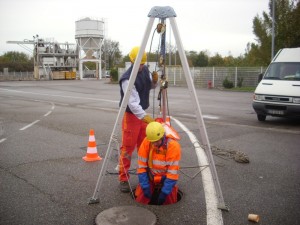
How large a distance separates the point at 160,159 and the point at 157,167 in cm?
14

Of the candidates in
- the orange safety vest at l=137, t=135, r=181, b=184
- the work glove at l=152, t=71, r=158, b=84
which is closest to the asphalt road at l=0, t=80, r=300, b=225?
the orange safety vest at l=137, t=135, r=181, b=184

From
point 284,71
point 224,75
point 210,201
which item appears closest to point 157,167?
point 210,201

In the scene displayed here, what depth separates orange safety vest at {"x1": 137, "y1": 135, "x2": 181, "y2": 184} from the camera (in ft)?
14.6

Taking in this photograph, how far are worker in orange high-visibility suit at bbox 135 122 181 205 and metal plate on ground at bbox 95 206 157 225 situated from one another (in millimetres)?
355

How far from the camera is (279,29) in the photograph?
26.1 metres

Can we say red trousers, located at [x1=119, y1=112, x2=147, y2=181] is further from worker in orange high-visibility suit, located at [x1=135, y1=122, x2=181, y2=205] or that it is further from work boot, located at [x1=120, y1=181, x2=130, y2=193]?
worker in orange high-visibility suit, located at [x1=135, y1=122, x2=181, y2=205]

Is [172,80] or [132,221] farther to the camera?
[172,80]

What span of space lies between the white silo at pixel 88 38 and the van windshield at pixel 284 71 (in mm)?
57004

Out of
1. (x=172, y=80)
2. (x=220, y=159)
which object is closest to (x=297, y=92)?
(x=220, y=159)

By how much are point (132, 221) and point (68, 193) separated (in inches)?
53.0

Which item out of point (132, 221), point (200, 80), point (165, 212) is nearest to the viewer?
point (132, 221)

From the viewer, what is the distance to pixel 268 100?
36.5 feet

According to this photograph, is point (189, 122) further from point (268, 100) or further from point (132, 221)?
point (132, 221)

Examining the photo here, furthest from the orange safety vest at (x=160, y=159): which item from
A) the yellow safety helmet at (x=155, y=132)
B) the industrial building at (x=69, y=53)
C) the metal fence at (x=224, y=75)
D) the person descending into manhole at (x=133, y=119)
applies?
the industrial building at (x=69, y=53)
